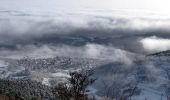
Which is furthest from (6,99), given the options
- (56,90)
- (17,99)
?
(56,90)

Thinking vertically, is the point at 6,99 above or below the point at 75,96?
below

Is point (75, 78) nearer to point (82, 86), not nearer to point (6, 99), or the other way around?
point (82, 86)

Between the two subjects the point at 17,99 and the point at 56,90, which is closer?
the point at 56,90

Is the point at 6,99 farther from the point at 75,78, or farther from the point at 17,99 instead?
the point at 75,78

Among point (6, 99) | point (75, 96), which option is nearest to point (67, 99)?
point (75, 96)

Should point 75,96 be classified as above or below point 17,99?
above

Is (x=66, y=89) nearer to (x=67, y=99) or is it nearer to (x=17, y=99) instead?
(x=67, y=99)

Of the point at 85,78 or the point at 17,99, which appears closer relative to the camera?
the point at 85,78
